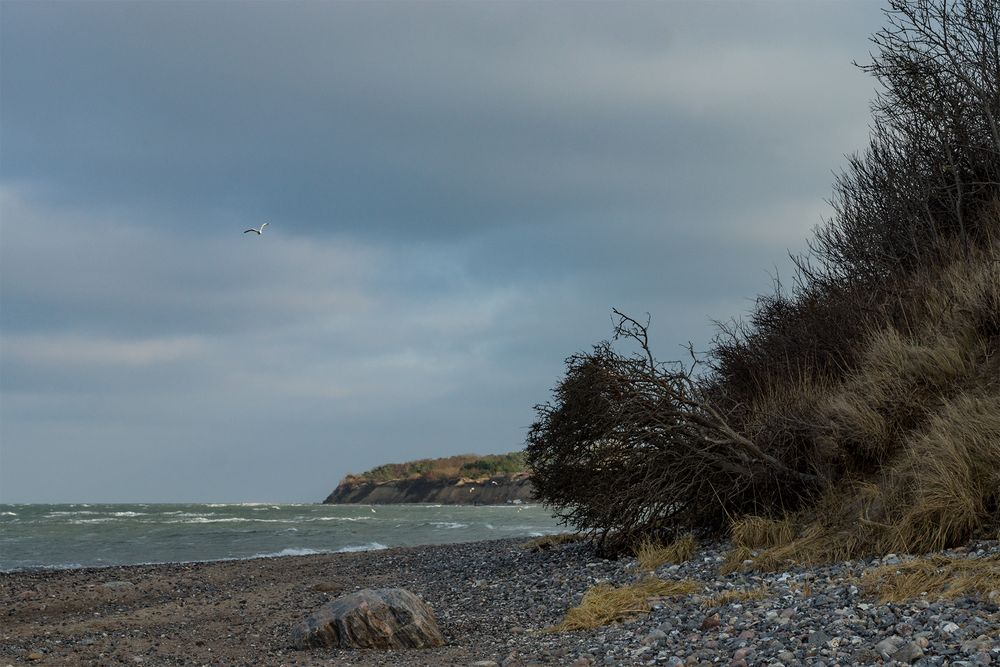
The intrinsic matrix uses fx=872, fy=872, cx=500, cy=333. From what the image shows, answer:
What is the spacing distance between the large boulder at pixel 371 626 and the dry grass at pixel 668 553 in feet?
9.97

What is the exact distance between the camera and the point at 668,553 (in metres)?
10.8

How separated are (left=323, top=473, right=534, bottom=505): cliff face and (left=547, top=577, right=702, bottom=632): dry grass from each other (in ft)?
191

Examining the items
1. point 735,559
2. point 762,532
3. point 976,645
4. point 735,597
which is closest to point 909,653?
point 976,645

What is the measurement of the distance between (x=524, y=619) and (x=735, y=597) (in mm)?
2365

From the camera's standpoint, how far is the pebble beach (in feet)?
20.9

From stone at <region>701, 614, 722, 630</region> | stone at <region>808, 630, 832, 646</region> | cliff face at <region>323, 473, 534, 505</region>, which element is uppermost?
stone at <region>808, 630, 832, 646</region>

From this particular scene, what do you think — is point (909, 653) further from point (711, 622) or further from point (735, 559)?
point (735, 559)

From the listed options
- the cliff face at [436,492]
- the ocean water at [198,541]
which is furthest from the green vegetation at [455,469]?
the ocean water at [198,541]

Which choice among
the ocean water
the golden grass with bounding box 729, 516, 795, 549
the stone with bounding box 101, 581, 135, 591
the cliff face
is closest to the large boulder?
the golden grass with bounding box 729, 516, 795, 549

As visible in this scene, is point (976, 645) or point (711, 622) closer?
point (976, 645)

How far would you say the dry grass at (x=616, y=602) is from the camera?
27.6 ft

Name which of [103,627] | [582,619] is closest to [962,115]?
[582,619]

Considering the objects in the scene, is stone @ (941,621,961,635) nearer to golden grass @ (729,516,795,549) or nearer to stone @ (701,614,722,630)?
stone @ (701,614,722,630)

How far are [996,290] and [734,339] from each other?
527cm
